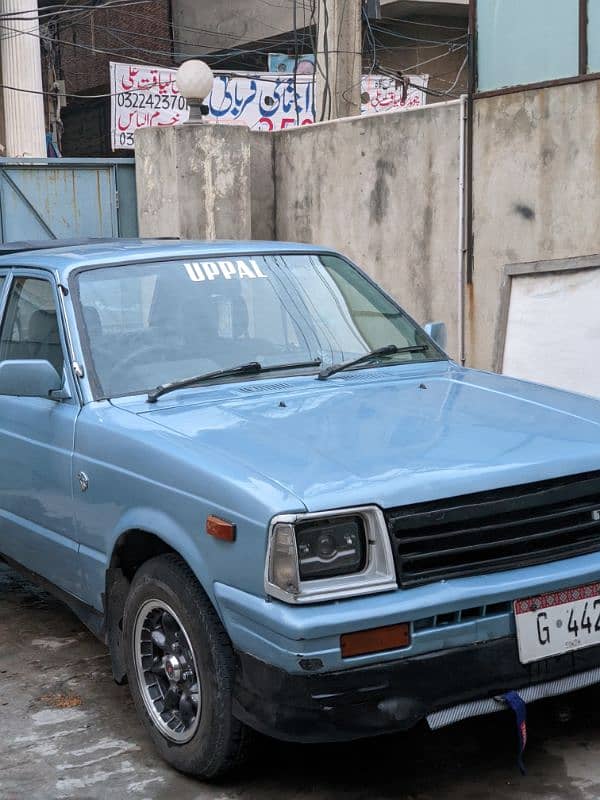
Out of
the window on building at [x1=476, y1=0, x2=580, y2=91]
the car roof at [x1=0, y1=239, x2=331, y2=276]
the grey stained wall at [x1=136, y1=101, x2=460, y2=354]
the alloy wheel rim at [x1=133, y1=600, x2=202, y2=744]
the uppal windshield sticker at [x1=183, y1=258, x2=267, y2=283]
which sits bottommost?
the alloy wheel rim at [x1=133, y1=600, x2=202, y2=744]

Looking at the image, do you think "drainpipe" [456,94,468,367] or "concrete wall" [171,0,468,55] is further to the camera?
"concrete wall" [171,0,468,55]

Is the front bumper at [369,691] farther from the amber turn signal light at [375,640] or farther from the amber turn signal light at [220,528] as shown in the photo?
the amber turn signal light at [220,528]

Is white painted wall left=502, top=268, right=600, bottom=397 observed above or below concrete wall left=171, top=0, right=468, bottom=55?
below

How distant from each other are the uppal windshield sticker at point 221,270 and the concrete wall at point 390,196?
5118 mm

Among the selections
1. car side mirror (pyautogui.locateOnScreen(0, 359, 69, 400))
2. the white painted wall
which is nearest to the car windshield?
car side mirror (pyautogui.locateOnScreen(0, 359, 69, 400))

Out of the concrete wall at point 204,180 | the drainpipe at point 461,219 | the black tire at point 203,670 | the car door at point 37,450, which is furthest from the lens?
the concrete wall at point 204,180

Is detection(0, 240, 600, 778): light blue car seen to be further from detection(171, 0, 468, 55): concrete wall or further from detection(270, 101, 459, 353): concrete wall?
detection(171, 0, 468, 55): concrete wall

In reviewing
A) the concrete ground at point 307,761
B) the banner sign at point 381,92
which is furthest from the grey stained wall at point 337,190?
the banner sign at point 381,92

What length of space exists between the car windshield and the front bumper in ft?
4.89

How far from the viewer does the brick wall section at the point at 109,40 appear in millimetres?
25625

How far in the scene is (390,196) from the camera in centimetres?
1013

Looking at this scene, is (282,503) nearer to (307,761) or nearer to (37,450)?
(307,761)

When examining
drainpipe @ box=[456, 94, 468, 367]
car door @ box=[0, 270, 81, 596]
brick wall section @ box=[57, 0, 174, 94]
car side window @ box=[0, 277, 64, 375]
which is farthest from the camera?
brick wall section @ box=[57, 0, 174, 94]

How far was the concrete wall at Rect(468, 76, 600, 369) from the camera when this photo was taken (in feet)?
27.5
